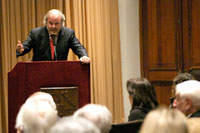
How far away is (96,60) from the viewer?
729 cm

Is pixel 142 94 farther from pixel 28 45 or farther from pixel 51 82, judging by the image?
pixel 28 45

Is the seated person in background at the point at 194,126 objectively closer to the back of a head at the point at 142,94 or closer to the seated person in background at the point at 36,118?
the seated person in background at the point at 36,118

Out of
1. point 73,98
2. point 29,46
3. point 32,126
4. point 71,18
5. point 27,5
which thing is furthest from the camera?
point 71,18

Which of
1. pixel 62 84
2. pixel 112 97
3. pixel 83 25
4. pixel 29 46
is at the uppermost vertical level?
pixel 83 25

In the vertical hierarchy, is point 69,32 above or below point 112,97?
above

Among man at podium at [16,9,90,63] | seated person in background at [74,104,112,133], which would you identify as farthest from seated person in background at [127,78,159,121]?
man at podium at [16,9,90,63]

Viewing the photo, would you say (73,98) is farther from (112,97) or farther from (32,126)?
(112,97)

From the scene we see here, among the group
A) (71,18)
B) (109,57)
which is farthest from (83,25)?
(109,57)

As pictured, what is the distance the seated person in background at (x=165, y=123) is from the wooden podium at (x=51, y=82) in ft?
7.51

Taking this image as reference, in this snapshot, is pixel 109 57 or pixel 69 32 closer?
pixel 69 32

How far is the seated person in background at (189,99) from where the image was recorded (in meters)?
3.12

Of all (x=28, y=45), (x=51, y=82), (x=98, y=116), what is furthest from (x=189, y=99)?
(x=28, y=45)

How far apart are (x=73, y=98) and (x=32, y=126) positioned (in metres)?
1.98

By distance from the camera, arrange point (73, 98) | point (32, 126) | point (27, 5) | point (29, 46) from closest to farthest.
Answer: point (32, 126) → point (73, 98) → point (29, 46) → point (27, 5)
